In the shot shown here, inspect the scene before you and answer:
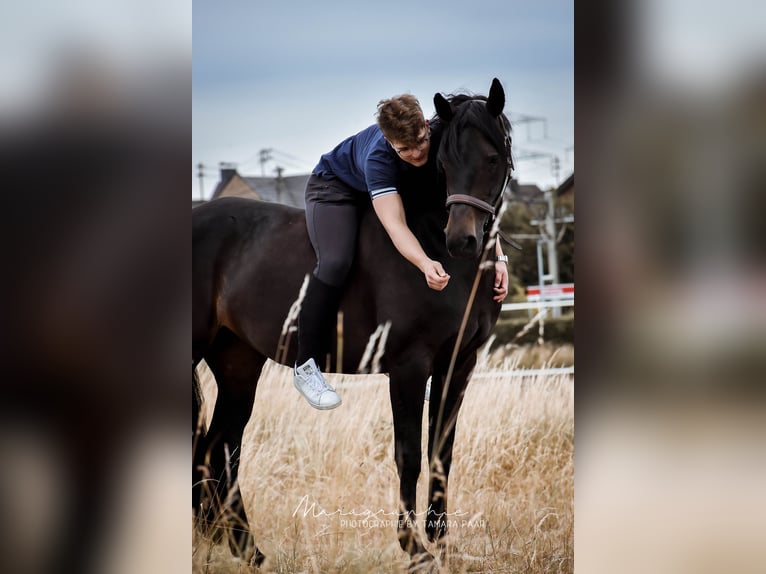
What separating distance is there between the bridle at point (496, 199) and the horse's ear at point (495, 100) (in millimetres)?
34

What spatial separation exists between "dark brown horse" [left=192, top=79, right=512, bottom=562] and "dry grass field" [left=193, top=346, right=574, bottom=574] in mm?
78

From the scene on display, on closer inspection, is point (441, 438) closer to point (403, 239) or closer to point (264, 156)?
point (403, 239)

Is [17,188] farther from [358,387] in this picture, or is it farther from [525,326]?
[525,326]

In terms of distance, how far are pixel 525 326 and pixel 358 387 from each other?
77 cm

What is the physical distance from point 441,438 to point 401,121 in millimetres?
1347

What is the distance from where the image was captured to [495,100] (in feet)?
9.45

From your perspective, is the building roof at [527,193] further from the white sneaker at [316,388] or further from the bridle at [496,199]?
the white sneaker at [316,388]

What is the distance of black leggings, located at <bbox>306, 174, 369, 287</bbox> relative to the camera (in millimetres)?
3008

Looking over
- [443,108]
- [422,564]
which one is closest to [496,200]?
[443,108]

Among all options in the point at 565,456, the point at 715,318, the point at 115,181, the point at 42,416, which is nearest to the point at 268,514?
the point at 42,416

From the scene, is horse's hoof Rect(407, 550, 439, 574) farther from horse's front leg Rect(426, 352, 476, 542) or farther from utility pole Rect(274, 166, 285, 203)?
utility pole Rect(274, 166, 285, 203)

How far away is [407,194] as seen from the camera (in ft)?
9.72

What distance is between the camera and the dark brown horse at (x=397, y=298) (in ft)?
9.32

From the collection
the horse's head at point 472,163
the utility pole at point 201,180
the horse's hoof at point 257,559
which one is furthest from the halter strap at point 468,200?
the horse's hoof at point 257,559
